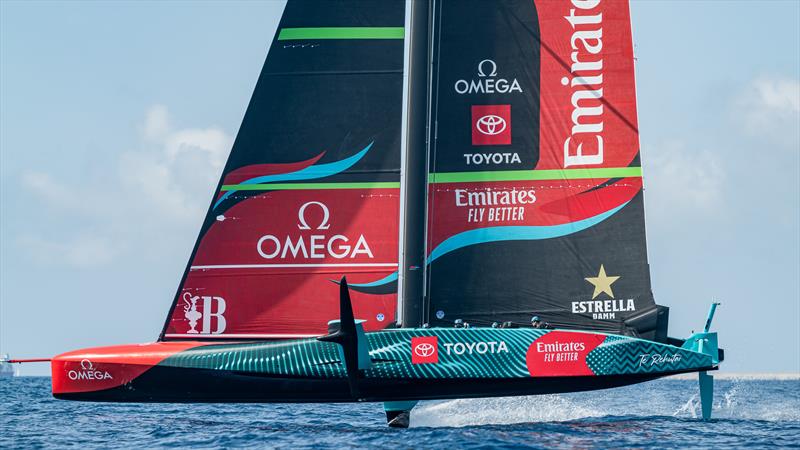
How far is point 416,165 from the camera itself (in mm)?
18531

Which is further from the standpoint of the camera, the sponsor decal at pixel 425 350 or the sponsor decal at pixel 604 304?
the sponsor decal at pixel 604 304

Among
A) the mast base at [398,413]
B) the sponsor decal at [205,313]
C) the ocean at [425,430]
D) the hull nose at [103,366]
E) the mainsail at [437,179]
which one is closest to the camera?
the ocean at [425,430]

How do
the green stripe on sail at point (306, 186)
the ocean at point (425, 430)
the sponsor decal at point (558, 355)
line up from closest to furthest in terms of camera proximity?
the ocean at point (425, 430) < the sponsor decal at point (558, 355) < the green stripe on sail at point (306, 186)

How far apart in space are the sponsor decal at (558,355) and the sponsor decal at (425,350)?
139 centimetres

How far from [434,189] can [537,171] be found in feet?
5.59

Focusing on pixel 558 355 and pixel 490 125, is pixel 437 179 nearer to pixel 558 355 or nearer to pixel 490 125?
pixel 490 125

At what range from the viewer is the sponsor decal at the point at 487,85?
18.8 metres

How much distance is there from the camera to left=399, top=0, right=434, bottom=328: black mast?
60.0 feet

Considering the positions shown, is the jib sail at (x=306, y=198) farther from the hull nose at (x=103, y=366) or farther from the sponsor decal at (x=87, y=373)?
the sponsor decal at (x=87, y=373)

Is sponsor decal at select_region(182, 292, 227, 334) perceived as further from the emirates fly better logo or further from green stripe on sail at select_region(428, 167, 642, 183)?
the emirates fly better logo

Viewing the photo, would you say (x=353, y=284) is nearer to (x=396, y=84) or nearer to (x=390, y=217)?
(x=390, y=217)

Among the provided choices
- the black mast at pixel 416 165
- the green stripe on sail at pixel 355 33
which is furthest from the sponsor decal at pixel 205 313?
the green stripe on sail at pixel 355 33

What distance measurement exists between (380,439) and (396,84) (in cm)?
580

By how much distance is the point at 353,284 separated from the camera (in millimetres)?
18328
